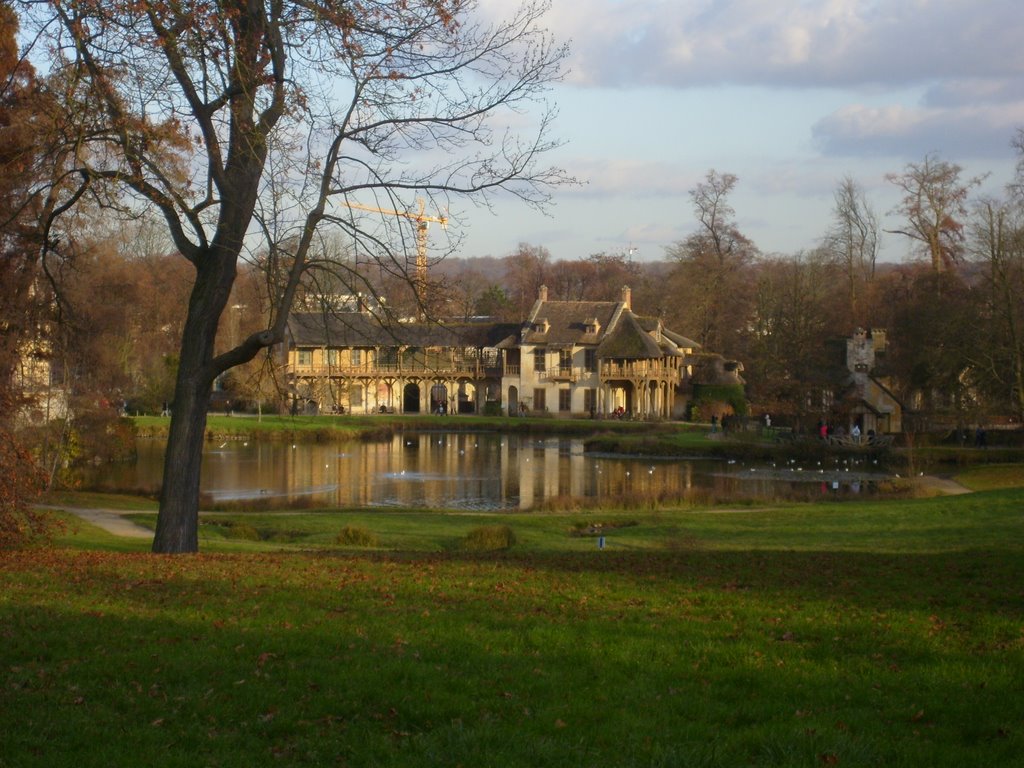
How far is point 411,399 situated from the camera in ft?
246

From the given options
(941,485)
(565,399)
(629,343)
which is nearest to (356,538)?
(941,485)

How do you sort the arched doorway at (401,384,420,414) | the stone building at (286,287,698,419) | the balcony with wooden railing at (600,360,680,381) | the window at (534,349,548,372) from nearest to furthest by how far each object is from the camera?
1. the balcony with wooden railing at (600,360,680,381)
2. the stone building at (286,287,698,419)
3. the window at (534,349,548,372)
4. the arched doorway at (401,384,420,414)

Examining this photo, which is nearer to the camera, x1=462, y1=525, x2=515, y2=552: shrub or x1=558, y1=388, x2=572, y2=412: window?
x1=462, y1=525, x2=515, y2=552: shrub

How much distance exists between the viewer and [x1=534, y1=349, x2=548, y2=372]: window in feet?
225

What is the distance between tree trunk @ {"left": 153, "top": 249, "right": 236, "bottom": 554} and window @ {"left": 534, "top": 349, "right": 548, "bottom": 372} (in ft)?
182

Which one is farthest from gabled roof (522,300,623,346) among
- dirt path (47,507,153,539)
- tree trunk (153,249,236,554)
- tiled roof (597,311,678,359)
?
tree trunk (153,249,236,554)

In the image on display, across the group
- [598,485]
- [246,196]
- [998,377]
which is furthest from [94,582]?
[998,377]

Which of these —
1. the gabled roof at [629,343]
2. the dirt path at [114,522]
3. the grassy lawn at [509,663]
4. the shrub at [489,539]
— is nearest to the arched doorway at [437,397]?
the gabled roof at [629,343]

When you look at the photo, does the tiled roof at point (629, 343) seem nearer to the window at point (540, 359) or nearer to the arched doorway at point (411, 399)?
the window at point (540, 359)

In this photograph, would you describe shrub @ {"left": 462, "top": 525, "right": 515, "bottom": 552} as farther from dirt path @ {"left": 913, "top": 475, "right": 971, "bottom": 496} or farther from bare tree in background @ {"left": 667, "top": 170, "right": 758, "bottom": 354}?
bare tree in background @ {"left": 667, "top": 170, "right": 758, "bottom": 354}

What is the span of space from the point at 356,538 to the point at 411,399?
56.6 m

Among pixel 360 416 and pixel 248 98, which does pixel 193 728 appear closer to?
pixel 248 98

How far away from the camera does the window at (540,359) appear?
225 feet

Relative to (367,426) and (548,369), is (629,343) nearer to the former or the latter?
(548,369)
